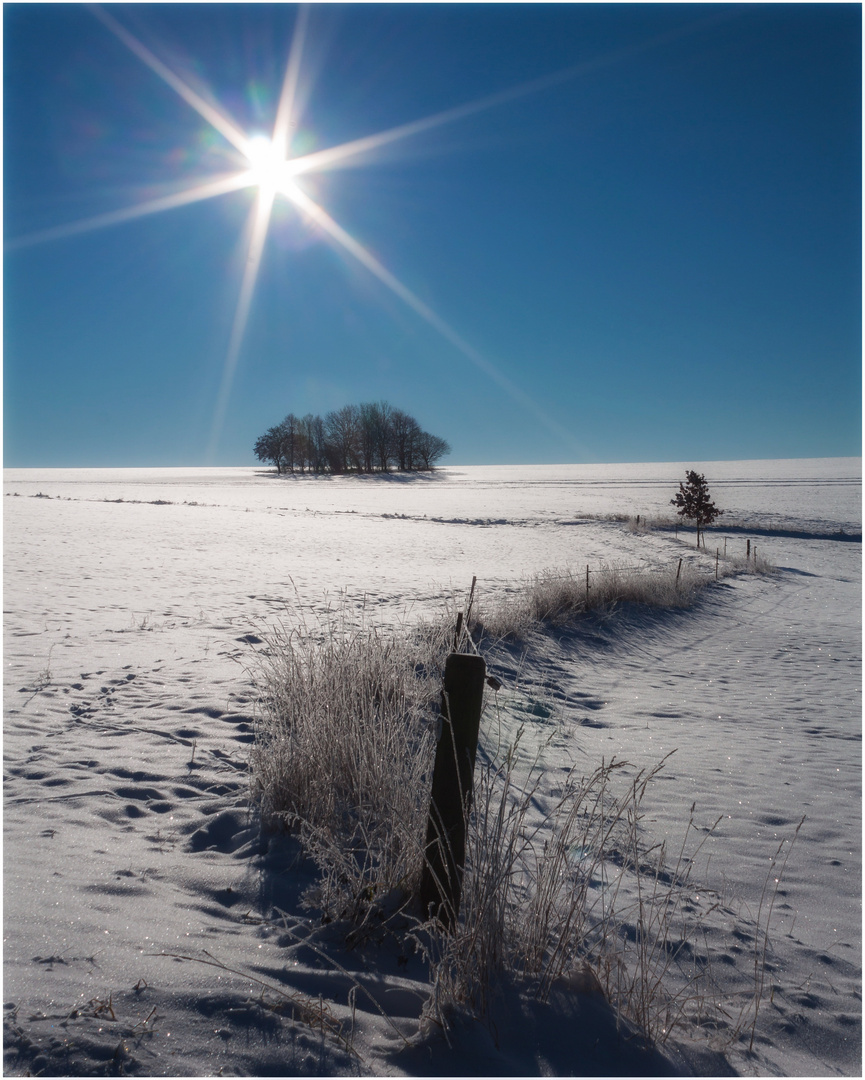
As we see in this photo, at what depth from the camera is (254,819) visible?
3.94 meters

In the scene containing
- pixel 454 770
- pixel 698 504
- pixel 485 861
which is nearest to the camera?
pixel 485 861

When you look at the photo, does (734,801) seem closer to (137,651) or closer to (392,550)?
(137,651)

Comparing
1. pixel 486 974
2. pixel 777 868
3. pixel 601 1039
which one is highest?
pixel 486 974

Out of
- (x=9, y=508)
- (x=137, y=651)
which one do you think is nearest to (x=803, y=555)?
(x=137, y=651)

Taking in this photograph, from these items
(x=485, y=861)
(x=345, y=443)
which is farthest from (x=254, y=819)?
(x=345, y=443)

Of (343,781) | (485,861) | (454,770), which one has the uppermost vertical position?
(454,770)

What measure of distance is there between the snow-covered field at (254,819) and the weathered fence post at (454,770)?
0.45 meters

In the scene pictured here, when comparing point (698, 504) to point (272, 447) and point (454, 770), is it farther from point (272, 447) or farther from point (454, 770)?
point (272, 447)

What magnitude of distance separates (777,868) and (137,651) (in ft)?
23.6

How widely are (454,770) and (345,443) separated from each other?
3098 inches

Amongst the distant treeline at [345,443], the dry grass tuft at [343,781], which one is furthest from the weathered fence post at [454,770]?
the distant treeline at [345,443]

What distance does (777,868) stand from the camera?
424 cm

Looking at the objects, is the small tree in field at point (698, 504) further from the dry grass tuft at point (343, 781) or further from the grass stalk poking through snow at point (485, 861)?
the dry grass tuft at point (343, 781)

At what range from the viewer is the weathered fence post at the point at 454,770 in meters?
2.73
